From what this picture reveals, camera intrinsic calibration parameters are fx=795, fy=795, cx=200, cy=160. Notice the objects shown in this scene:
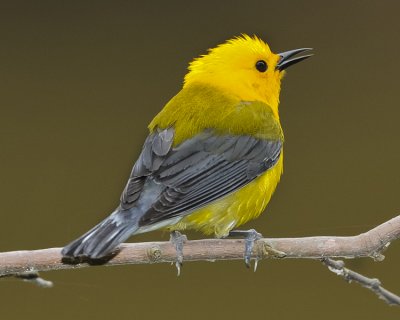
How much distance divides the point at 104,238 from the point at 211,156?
2.30 feet

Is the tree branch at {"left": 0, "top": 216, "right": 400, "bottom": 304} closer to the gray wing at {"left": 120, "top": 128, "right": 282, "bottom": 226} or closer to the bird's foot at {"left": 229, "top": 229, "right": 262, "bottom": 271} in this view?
the bird's foot at {"left": 229, "top": 229, "right": 262, "bottom": 271}

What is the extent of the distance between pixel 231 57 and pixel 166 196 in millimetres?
935

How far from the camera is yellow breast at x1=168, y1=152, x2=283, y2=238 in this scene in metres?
3.16

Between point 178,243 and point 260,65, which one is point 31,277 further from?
point 260,65

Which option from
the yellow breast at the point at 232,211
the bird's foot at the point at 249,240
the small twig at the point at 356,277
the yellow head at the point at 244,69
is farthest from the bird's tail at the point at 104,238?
the yellow head at the point at 244,69

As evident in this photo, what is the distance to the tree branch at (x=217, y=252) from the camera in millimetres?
2750

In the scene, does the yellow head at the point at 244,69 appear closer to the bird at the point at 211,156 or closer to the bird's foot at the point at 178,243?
the bird at the point at 211,156

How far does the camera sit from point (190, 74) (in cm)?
376

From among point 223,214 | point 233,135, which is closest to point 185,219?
point 223,214

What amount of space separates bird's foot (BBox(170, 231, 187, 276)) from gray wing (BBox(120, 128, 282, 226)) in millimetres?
108

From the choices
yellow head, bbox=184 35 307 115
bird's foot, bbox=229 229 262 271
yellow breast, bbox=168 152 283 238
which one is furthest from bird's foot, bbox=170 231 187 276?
yellow head, bbox=184 35 307 115

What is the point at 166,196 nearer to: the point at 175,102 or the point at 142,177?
the point at 142,177

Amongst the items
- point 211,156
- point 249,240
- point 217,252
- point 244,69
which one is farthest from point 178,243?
point 244,69

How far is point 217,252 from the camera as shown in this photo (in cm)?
291
